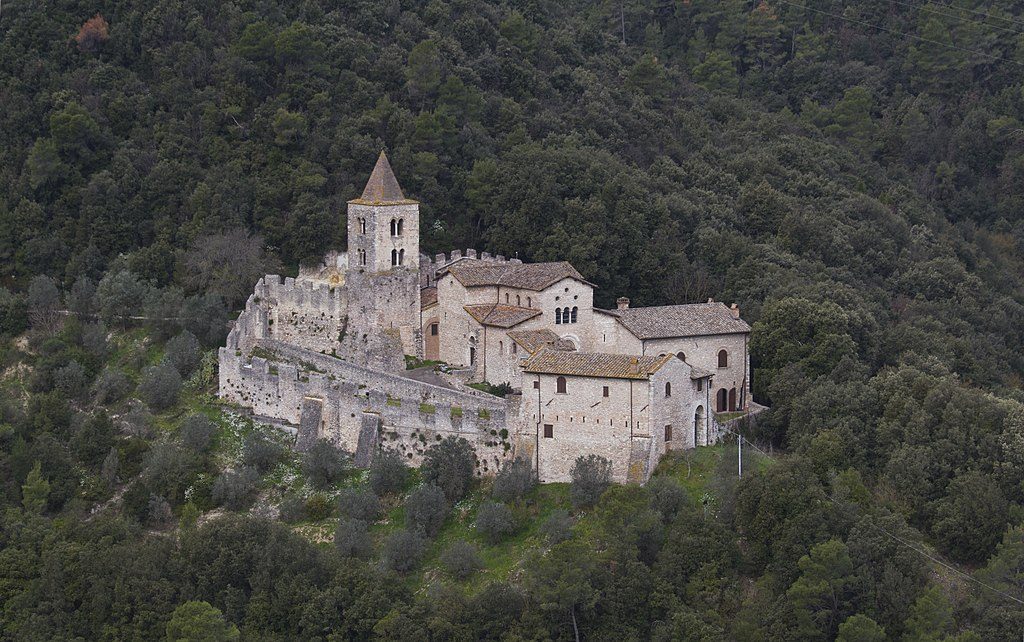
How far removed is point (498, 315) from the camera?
1984 inches

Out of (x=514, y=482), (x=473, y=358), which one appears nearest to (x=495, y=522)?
(x=514, y=482)

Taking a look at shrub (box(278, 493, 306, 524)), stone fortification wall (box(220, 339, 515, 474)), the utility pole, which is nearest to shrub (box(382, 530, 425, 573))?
stone fortification wall (box(220, 339, 515, 474))

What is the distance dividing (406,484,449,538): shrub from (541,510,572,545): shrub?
310 cm

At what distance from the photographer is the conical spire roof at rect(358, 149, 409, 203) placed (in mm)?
52500

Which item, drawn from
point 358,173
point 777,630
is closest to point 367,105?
point 358,173

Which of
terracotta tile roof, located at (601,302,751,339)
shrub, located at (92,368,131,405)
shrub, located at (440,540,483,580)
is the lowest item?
shrub, located at (440,540,483,580)

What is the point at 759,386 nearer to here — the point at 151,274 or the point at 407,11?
the point at 151,274

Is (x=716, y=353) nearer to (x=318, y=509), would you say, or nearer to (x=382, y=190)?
(x=382, y=190)

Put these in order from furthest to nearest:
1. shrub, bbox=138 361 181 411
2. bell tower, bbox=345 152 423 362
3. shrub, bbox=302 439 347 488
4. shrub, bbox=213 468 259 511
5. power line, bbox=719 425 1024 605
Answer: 1. shrub, bbox=138 361 181 411
2. bell tower, bbox=345 152 423 362
3. shrub, bbox=213 468 259 511
4. shrub, bbox=302 439 347 488
5. power line, bbox=719 425 1024 605

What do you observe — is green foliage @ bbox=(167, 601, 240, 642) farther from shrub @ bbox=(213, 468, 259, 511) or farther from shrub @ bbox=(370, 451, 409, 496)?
shrub @ bbox=(370, 451, 409, 496)

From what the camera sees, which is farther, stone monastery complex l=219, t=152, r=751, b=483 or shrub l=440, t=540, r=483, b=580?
stone monastery complex l=219, t=152, r=751, b=483

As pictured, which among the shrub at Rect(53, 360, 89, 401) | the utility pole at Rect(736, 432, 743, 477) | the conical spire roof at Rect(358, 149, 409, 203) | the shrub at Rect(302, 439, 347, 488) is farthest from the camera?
the shrub at Rect(53, 360, 89, 401)

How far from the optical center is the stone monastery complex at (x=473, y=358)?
4572cm

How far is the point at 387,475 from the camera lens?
47.3m
